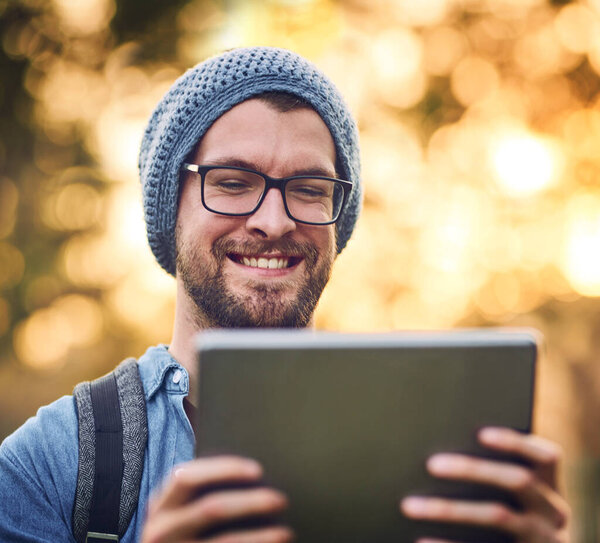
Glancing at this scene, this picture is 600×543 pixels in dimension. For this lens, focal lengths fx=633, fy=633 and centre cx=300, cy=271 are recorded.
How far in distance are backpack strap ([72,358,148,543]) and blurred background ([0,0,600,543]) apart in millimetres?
7511

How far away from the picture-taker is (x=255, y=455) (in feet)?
3.71

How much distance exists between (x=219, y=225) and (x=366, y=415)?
3.35ft

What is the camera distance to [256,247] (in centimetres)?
200

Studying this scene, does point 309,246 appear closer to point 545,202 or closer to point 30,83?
point 30,83

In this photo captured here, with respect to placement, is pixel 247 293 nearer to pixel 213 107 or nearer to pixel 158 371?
pixel 158 371

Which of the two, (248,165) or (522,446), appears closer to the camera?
(522,446)

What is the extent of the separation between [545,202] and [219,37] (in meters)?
5.69

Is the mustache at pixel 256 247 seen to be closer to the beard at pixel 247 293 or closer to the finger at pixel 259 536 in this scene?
the beard at pixel 247 293

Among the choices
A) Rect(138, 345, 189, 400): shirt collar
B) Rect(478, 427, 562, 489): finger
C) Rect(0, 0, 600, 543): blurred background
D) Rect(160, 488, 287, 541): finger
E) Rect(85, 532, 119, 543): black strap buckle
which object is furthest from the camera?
Rect(0, 0, 600, 543): blurred background

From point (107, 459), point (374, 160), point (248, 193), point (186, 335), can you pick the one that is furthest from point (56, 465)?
point (374, 160)

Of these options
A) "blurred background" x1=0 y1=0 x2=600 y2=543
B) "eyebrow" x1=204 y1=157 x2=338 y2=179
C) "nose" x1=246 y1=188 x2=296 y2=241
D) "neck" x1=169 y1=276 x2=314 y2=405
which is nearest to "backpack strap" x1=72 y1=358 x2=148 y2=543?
"neck" x1=169 y1=276 x2=314 y2=405

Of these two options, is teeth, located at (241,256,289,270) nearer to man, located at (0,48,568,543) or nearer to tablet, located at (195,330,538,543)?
man, located at (0,48,568,543)

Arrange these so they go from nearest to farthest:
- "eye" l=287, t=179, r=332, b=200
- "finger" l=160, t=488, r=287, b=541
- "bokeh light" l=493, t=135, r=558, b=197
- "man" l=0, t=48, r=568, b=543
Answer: "finger" l=160, t=488, r=287, b=541, "man" l=0, t=48, r=568, b=543, "eye" l=287, t=179, r=332, b=200, "bokeh light" l=493, t=135, r=558, b=197

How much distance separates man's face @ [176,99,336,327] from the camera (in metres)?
2.00
